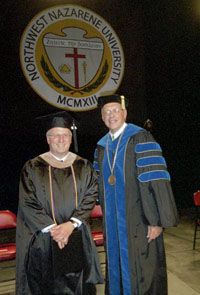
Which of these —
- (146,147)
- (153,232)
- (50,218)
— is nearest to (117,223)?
(153,232)

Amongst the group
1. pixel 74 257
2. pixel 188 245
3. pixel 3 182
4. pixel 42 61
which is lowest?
pixel 188 245

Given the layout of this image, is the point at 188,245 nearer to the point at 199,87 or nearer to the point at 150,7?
the point at 199,87

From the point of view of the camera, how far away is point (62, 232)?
5.91ft

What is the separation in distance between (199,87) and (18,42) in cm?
346

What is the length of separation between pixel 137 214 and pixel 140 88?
2.63m

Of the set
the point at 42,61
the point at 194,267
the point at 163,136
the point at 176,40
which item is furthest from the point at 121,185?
the point at 176,40

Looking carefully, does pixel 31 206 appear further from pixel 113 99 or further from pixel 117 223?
pixel 113 99

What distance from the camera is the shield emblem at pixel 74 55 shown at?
12.7ft

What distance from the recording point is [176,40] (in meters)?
4.84

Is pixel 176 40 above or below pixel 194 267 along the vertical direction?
above

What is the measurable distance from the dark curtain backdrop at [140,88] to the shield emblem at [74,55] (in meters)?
0.40

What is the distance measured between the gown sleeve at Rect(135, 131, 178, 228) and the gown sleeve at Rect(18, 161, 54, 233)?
2.34 feet

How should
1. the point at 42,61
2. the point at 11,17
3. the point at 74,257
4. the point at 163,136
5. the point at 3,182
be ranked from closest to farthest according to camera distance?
the point at 74,257
the point at 11,17
the point at 42,61
the point at 3,182
the point at 163,136

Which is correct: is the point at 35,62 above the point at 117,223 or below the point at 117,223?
above
